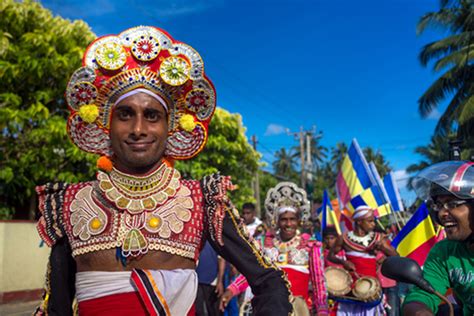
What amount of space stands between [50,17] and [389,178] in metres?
9.43

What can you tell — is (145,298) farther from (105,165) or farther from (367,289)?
(367,289)

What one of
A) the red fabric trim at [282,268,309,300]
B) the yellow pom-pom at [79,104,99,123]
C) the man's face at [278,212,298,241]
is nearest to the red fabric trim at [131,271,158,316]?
the yellow pom-pom at [79,104,99,123]

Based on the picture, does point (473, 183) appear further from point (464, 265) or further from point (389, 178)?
point (389, 178)

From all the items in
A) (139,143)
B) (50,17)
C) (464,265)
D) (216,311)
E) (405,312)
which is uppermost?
(50,17)

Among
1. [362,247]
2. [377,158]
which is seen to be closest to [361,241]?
[362,247]

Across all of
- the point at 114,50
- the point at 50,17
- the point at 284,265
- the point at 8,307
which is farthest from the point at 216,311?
the point at 50,17

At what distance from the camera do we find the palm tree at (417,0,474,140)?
17.9m

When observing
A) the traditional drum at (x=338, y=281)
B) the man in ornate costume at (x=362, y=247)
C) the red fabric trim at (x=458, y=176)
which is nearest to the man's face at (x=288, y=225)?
the traditional drum at (x=338, y=281)

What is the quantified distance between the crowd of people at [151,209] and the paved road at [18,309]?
7.52m

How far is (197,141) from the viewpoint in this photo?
2.60 meters

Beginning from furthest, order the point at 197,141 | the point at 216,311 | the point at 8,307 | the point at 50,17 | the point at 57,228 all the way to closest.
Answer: the point at 50,17
the point at 8,307
the point at 216,311
the point at 197,141
the point at 57,228

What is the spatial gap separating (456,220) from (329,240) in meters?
6.25

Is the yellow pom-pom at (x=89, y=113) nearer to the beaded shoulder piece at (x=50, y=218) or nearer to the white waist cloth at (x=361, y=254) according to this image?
the beaded shoulder piece at (x=50, y=218)

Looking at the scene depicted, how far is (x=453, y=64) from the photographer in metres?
19.1
